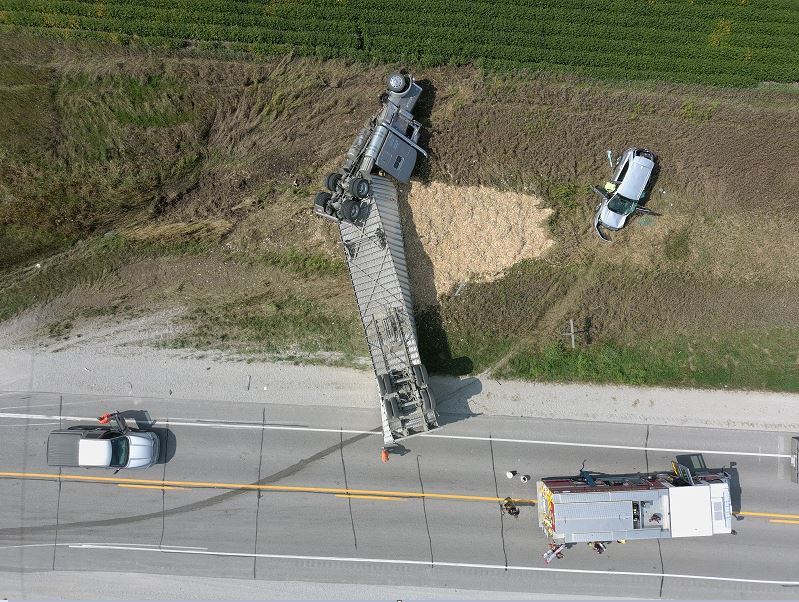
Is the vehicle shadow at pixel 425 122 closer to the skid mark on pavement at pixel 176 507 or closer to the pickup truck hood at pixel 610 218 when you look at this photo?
the pickup truck hood at pixel 610 218

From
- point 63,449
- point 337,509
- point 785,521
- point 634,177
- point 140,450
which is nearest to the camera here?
point 63,449

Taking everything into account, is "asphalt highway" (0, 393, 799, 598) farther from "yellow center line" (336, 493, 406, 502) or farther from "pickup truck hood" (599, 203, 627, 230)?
"pickup truck hood" (599, 203, 627, 230)

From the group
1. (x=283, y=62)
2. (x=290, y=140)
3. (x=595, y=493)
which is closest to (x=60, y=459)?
(x=290, y=140)

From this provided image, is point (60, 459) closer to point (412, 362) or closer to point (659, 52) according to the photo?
point (412, 362)

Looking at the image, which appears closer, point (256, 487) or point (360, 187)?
point (360, 187)

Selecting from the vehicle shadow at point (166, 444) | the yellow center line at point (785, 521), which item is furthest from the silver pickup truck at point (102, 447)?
the yellow center line at point (785, 521)

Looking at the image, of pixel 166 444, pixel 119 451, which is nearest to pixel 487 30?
pixel 166 444

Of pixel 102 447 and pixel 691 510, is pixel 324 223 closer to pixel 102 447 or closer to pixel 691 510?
pixel 102 447
